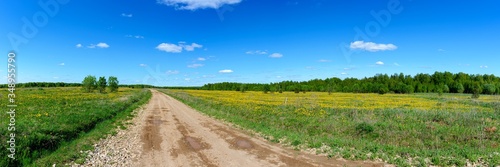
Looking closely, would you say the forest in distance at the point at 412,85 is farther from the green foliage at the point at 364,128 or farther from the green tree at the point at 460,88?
the green foliage at the point at 364,128

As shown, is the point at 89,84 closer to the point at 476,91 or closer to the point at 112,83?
the point at 112,83

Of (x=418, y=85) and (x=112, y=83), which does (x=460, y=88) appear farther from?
(x=112, y=83)

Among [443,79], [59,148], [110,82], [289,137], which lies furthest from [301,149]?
[443,79]

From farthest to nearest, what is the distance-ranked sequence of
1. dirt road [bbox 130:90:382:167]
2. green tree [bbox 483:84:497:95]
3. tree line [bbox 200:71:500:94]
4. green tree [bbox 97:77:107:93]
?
tree line [bbox 200:71:500:94], green tree [bbox 483:84:497:95], green tree [bbox 97:77:107:93], dirt road [bbox 130:90:382:167]

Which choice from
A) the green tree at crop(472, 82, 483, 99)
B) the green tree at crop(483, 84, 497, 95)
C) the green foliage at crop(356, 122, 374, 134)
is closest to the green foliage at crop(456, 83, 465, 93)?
the green tree at crop(472, 82, 483, 99)

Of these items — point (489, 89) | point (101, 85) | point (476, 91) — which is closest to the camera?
point (476, 91)

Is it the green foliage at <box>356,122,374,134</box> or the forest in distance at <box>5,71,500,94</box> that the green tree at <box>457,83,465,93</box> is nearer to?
the forest in distance at <box>5,71,500,94</box>

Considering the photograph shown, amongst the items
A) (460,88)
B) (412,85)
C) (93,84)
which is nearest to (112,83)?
(93,84)

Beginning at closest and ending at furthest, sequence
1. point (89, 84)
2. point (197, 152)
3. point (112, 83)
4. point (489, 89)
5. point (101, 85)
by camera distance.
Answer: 1. point (197, 152)
2. point (89, 84)
3. point (101, 85)
4. point (112, 83)
5. point (489, 89)

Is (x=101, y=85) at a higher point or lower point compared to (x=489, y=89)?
higher

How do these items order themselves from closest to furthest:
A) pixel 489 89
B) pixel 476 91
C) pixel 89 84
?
pixel 476 91
pixel 89 84
pixel 489 89

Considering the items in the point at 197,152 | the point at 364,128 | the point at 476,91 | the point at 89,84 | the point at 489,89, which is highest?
the point at 89,84

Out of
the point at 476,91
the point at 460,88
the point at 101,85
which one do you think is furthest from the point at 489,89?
the point at 101,85

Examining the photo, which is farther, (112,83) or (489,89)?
(489,89)
